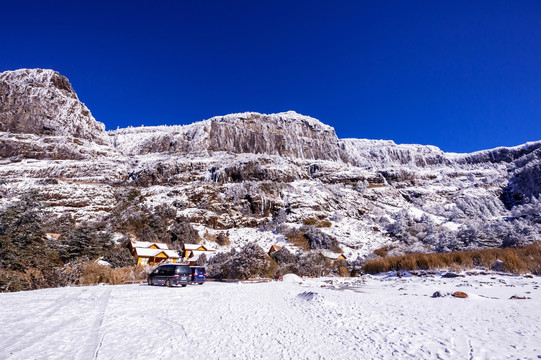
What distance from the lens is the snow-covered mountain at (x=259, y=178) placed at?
163ft

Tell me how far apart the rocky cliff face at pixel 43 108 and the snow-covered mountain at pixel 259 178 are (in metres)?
0.35

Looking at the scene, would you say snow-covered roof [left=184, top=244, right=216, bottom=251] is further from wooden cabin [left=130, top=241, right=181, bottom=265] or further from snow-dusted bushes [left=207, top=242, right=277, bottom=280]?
snow-dusted bushes [left=207, top=242, right=277, bottom=280]

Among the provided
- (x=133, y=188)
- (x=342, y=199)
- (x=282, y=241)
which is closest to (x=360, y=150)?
(x=342, y=199)

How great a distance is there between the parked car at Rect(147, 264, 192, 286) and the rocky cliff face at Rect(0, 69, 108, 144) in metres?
91.1

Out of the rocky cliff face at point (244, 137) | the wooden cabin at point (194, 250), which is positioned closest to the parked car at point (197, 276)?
the wooden cabin at point (194, 250)

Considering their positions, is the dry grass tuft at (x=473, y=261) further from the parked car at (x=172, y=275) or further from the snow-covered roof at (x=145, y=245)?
the snow-covered roof at (x=145, y=245)

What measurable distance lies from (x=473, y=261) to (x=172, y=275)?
60.0 feet

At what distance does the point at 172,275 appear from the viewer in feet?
49.2

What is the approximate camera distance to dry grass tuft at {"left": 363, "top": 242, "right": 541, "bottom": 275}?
12.6 metres

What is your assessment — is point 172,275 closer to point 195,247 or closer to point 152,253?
point 152,253

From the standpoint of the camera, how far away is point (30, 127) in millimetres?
80375

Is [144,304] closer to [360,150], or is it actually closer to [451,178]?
[451,178]

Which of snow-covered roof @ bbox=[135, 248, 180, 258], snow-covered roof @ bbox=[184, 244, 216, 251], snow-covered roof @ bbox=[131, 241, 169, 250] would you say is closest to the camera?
snow-covered roof @ bbox=[135, 248, 180, 258]

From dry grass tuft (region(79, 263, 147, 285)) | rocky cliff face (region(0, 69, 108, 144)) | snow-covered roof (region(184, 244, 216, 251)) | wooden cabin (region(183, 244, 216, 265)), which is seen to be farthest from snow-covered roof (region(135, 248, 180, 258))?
rocky cliff face (region(0, 69, 108, 144))
